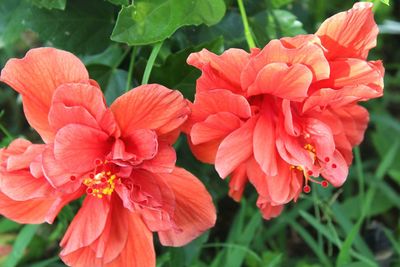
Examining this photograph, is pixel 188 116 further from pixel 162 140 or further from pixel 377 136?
pixel 377 136

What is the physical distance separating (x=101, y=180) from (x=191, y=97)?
29 cm

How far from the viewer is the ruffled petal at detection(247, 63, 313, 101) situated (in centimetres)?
92

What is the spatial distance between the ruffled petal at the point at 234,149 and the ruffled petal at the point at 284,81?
0.19 ft

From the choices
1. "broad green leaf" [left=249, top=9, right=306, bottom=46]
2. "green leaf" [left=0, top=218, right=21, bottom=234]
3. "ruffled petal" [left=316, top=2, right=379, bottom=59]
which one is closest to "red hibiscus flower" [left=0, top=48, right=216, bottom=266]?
"ruffled petal" [left=316, top=2, right=379, bottom=59]

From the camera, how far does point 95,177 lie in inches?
37.8

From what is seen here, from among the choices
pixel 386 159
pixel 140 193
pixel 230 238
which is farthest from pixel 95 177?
pixel 386 159

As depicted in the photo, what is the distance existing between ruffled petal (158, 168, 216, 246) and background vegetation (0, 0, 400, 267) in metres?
0.21

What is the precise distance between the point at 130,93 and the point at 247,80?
0.18 m

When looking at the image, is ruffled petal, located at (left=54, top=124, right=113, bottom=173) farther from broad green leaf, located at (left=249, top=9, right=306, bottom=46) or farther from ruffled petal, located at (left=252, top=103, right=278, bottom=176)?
broad green leaf, located at (left=249, top=9, right=306, bottom=46)

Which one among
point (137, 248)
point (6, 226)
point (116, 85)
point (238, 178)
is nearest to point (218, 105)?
point (238, 178)

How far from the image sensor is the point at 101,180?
96cm

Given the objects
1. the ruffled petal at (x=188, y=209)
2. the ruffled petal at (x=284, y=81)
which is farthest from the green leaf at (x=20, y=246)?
the ruffled petal at (x=284, y=81)

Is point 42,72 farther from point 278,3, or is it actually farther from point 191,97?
point 278,3

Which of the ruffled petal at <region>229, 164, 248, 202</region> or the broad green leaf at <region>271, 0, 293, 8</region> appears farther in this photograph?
the broad green leaf at <region>271, 0, 293, 8</region>
